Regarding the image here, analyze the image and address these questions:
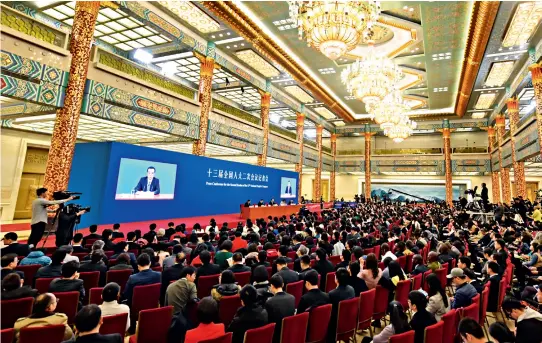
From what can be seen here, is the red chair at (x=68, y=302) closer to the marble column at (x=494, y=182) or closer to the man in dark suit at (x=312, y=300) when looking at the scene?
the man in dark suit at (x=312, y=300)

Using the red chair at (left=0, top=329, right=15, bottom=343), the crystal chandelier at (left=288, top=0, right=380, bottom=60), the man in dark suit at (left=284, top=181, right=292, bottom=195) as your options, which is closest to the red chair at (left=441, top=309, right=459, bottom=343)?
the red chair at (left=0, top=329, right=15, bottom=343)

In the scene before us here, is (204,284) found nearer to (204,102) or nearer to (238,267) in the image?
(238,267)

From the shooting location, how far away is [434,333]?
220 centimetres

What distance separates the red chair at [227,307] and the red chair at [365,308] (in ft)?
4.49

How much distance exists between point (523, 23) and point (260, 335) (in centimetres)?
1299

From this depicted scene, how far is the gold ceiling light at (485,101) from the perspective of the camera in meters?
16.3

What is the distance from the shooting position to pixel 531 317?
7.66 feet

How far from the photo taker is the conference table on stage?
38.9 ft

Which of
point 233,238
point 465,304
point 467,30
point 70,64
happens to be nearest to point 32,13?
point 70,64

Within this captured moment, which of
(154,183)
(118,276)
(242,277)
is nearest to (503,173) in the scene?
(154,183)

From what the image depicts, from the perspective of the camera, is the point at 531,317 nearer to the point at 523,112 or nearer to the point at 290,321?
the point at 290,321

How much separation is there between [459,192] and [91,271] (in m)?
28.0

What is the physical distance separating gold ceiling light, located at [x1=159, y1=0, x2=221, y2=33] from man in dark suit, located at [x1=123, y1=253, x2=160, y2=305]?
9.48 meters

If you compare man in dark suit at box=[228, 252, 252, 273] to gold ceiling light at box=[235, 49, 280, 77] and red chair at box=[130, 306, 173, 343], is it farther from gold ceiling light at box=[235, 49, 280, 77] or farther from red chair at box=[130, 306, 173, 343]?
gold ceiling light at box=[235, 49, 280, 77]
